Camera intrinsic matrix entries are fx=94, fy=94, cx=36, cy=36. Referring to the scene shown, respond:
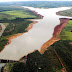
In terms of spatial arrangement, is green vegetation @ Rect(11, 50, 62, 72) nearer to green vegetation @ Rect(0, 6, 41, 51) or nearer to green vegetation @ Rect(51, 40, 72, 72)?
green vegetation @ Rect(51, 40, 72, 72)

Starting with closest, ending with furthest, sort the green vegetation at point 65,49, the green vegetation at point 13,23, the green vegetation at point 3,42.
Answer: the green vegetation at point 65,49
the green vegetation at point 3,42
the green vegetation at point 13,23

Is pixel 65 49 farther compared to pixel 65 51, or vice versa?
pixel 65 49

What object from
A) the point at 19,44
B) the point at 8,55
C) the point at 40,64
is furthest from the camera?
the point at 19,44

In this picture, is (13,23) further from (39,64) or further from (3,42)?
(39,64)

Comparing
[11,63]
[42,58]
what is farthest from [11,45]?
[42,58]

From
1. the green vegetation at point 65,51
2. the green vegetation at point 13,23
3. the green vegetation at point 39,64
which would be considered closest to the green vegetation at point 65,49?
the green vegetation at point 65,51

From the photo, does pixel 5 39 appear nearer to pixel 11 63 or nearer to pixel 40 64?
pixel 11 63

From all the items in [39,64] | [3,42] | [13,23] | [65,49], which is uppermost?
[13,23]

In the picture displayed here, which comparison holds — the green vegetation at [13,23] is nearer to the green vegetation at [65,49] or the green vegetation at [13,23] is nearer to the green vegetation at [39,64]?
the green vegetation at [39,64]

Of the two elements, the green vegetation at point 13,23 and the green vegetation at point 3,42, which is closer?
the green vegetation at point 3,42

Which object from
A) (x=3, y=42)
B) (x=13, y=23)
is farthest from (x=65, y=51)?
(x=13, y=23)

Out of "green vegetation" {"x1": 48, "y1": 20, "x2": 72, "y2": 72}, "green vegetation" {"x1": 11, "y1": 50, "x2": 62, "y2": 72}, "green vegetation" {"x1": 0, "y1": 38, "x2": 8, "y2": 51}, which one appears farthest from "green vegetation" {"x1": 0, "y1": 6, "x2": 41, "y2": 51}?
"green vegetation" {"x1": 48, "y1": 20, "x2": 72, "y2": 72}
